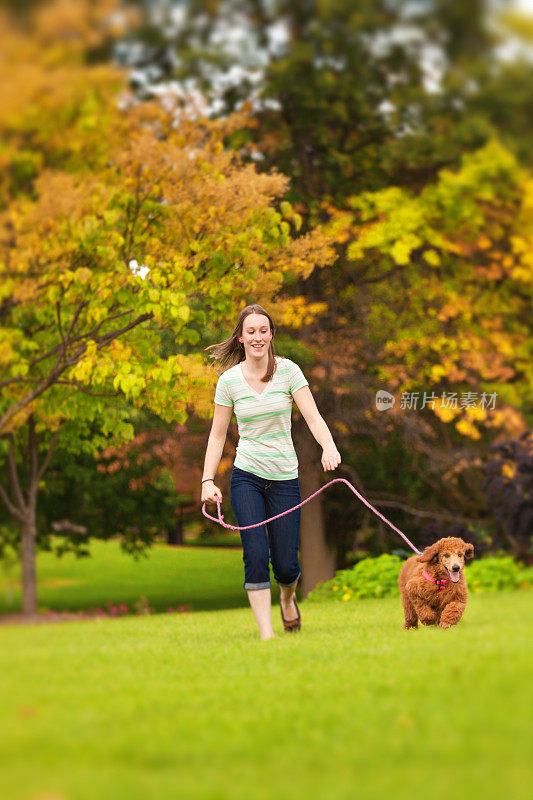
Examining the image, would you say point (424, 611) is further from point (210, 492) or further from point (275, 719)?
point (275, 719)

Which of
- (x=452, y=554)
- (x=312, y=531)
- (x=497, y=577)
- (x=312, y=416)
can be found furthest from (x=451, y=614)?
(x=312, y=531)

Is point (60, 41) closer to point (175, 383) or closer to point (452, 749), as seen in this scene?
point (175, 383)

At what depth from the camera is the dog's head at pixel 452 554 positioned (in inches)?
217

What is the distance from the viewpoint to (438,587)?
5809 millimetres

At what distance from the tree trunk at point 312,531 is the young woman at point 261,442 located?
6.10 meters

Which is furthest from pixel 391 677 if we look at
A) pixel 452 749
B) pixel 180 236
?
pixel 180 236

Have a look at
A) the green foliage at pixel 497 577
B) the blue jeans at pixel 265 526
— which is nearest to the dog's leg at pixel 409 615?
the blue jeans at pixel 265 526

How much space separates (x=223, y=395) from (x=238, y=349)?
0.34 meters

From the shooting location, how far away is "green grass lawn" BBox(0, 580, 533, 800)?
2.57 metres

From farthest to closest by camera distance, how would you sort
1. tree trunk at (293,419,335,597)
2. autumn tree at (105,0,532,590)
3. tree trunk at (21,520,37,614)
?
1. tree trunk at (293,419,335,597)
2. autumn tree at (105,0,532,590)
3. tree trunk at (21,520,37,614)

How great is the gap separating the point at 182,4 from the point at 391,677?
25.2 ft

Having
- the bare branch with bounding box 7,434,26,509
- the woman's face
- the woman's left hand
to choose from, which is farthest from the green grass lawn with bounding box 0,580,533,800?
the bare branch with bounding box 7,434,26,509

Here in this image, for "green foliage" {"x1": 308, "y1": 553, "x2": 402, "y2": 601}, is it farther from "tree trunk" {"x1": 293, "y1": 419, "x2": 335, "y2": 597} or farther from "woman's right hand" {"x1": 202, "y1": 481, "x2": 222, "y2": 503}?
"woman's right hand" {"x1": 202, "y1": 481, "x2": 222, "y2": 503}

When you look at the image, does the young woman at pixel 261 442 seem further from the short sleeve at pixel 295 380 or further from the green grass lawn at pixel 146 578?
the green grass lawn at pixel 146 578
